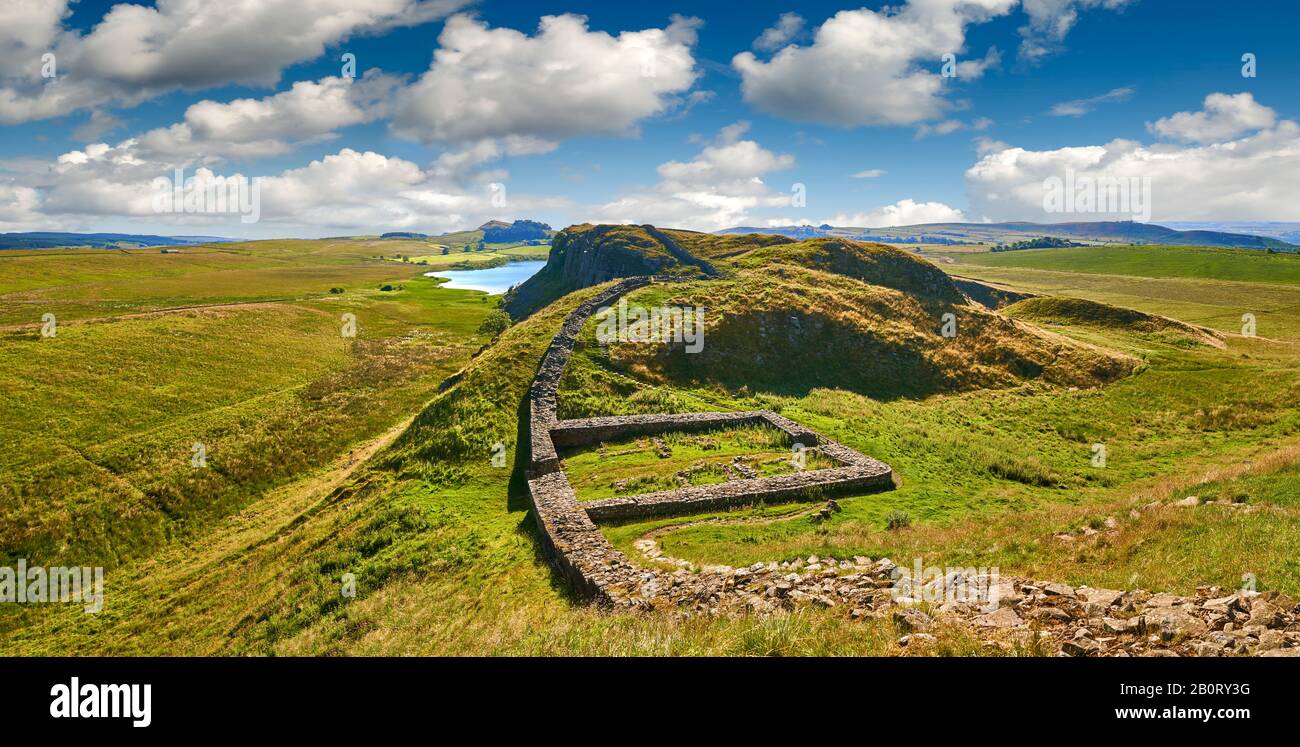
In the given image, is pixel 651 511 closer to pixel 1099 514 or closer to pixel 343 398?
pixel 1099 514

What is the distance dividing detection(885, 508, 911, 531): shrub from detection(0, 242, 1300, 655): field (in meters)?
0.80

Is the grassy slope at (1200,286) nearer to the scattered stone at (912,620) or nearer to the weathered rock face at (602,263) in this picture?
the weathered rock face at (602,263)

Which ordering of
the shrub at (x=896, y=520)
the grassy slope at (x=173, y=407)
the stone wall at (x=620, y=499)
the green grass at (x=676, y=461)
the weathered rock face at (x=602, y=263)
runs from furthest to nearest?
1. the weathered rock face at (x=602, y=263)
2. the grassy slope at (x=173, y=407)
3. the green grass at (x=676, y=461)
4. the shrub at (x=896, y=520)
5. the stone wall at (x=620, y=499)

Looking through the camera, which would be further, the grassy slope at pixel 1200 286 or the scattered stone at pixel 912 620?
the grassy slope at pixel 1200 286

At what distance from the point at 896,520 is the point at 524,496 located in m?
16.0

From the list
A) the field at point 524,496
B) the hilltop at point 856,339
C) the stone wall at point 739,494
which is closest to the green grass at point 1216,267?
the field at point 524,496

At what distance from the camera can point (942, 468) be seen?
92.0 ft

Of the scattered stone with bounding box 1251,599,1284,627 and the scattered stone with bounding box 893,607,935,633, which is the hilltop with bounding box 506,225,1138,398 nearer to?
the scattered stone with bounding box 893,607,935,633

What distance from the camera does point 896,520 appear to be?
20.6 m

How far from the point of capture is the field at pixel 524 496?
1310cm

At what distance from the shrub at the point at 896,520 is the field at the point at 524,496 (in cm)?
80

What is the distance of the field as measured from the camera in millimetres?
13102
